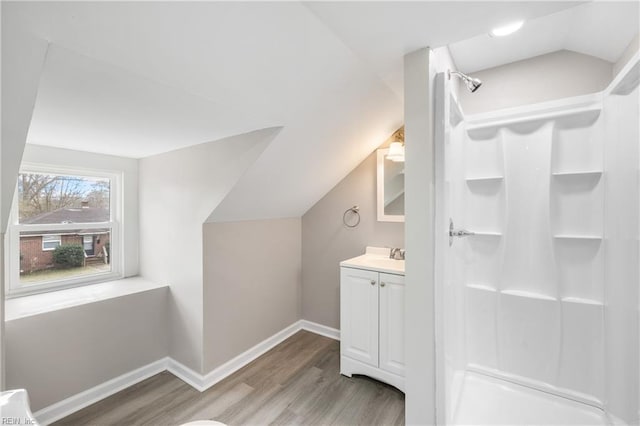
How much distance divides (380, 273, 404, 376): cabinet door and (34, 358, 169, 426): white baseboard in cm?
177

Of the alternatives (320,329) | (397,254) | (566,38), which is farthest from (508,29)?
(320,329)

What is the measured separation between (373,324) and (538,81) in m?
2.04

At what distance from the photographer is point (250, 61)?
4.00 feet

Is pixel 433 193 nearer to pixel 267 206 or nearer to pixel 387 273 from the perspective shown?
pixel 387 273

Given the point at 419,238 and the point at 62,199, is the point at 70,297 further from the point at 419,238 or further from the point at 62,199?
the point at 419,238

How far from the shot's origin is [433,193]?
1399 millimetres

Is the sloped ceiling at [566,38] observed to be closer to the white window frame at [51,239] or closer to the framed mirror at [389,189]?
the framed mirror at [389,189]

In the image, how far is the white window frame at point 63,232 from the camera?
2.02 metres

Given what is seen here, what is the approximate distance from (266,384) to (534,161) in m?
2.47

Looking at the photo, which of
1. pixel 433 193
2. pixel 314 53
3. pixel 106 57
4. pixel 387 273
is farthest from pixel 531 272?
pixel 106 57

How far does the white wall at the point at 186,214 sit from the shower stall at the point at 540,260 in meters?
1.36

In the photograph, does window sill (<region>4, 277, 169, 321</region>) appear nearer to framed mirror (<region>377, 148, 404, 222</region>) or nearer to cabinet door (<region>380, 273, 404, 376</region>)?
cabinet door (<region>380, 273, 404, 376</region>)

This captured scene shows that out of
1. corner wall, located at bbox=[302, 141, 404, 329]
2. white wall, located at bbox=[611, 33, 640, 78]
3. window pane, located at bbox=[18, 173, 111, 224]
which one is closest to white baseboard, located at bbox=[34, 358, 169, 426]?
window pane, located at bbox=[18, 173, 111, 224]

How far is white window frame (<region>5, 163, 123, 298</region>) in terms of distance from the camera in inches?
79.5
